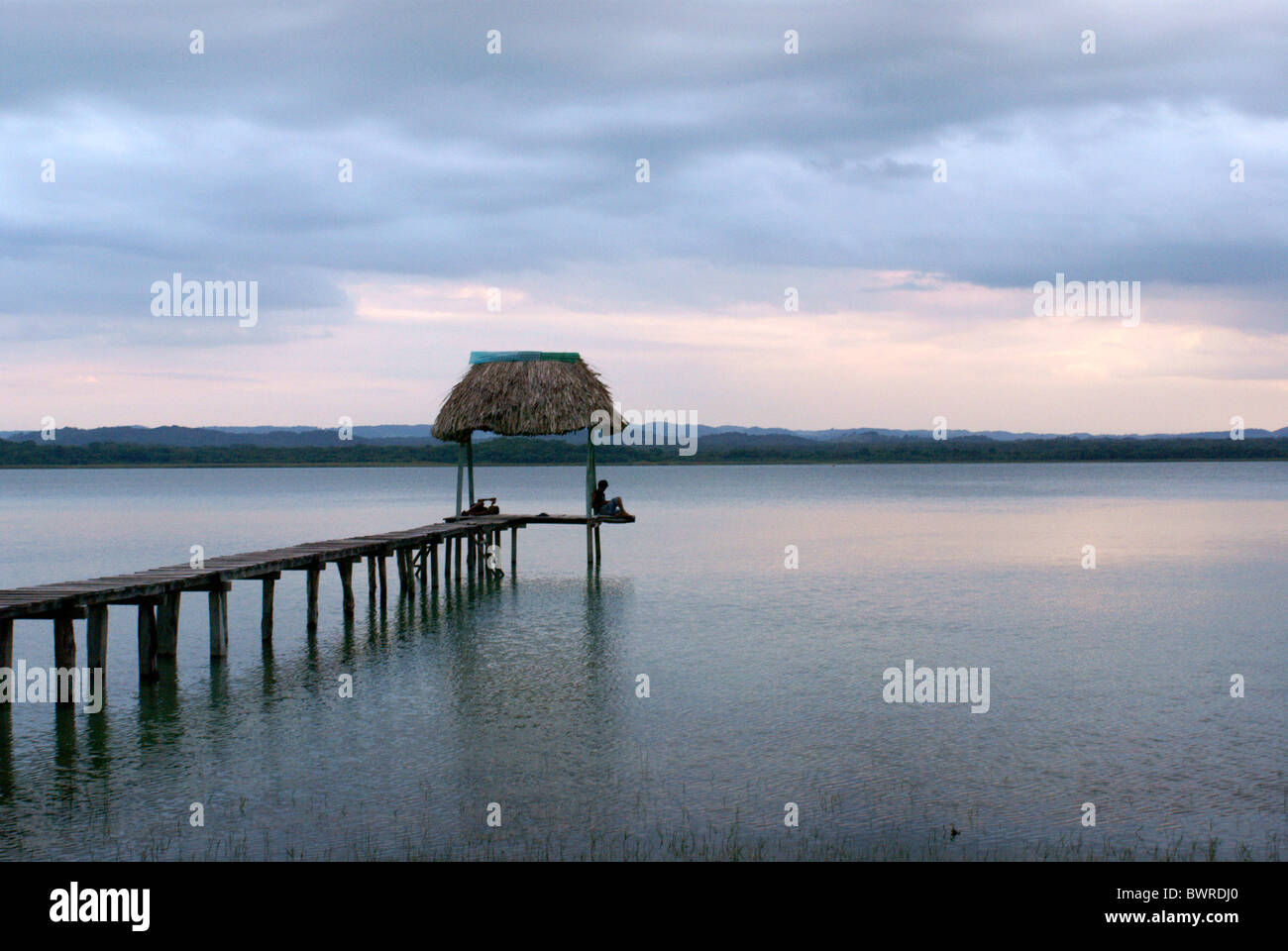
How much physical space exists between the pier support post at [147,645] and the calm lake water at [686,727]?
39 cm

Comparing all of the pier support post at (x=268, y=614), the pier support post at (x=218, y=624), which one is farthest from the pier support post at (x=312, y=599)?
the pier support post at (x=218, y=624)

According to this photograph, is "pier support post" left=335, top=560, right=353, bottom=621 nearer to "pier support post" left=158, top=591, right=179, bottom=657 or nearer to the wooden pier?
the wooden pier

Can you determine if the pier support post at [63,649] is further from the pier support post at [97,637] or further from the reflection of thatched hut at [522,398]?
the reflection of thatched hut at [522,398]

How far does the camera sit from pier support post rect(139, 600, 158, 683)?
1313 centimetres

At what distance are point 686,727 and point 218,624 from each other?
6.46 m

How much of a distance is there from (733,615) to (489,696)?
7.49 metres

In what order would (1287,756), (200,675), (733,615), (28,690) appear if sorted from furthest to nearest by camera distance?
(733,615) → (200,675) → (28,690) → (1287,756)

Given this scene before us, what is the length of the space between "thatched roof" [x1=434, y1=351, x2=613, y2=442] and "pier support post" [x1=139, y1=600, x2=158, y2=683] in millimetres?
11983

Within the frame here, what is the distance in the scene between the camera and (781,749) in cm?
1049

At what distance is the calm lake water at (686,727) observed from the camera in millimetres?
8203
